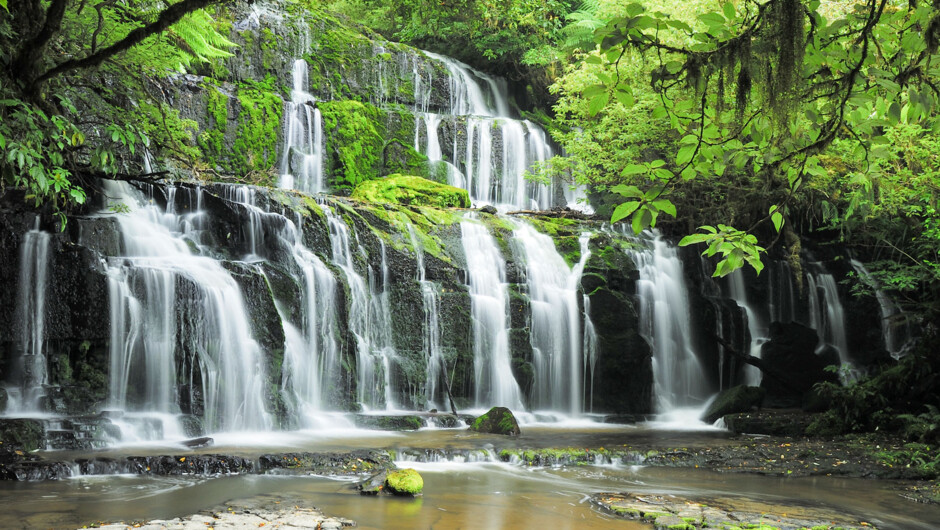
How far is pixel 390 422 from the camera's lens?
38.7 ft

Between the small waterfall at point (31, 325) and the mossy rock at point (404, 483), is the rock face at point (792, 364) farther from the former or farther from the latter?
the small waterfall at point (31, 325)

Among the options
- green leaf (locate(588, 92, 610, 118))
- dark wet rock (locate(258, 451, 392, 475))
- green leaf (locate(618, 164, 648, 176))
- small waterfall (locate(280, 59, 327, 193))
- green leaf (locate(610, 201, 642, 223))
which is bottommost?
dark wet rock (locate(258, 451, 392, 475))

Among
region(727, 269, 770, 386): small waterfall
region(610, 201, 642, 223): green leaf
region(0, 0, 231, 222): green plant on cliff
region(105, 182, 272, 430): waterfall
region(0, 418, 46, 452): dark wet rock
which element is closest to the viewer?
region(610, 201, 642, 223): green leaf

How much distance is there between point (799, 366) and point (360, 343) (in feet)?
28.5

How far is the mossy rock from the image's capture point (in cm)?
732

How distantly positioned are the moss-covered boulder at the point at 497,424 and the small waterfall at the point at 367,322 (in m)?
2.29

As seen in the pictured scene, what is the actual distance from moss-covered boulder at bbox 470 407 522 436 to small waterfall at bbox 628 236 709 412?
4.85 m

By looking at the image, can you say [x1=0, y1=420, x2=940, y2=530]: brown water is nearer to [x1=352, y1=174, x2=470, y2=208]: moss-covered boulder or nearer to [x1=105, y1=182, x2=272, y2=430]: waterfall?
[x1=105, y1=182, x2=272, y2=430]: waterfall

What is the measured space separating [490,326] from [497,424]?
3.31m

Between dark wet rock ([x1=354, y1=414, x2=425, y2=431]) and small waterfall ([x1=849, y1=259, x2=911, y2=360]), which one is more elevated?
small waterfall ([x1=849, y1=259, x2=911, y2=360])

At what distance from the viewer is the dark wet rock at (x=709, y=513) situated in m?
6.43

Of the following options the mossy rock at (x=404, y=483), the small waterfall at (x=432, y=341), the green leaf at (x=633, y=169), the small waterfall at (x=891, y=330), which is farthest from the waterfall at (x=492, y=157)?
the green leaf at (x=633, y=169)

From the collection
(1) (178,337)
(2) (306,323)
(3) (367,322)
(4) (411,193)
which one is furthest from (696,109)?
(4) (411,193)

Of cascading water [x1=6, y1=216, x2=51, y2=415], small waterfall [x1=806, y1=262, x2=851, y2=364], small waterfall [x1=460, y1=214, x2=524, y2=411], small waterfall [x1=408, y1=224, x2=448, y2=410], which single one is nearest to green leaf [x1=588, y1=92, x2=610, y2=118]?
cascading water [x1=6, y1=216, x2=51, y2=415]
